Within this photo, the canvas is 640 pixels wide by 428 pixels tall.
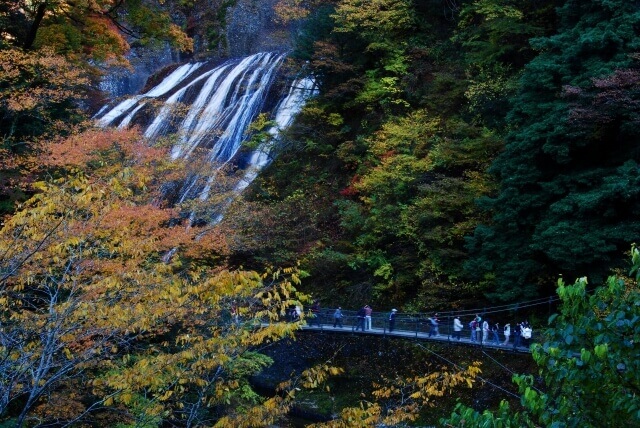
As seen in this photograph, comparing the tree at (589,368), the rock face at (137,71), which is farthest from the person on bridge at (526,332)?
the rock face at (137,71)

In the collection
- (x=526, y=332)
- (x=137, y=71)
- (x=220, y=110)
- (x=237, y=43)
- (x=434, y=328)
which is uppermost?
(x=237, y=43)

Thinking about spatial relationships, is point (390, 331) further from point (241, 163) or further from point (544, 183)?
point (241, 163)

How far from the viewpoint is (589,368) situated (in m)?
4.07

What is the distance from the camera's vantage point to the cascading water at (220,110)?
88.2 feet

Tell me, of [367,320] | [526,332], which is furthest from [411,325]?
[526,332]

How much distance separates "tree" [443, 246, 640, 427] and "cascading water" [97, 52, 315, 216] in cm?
1953

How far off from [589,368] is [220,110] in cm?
2818

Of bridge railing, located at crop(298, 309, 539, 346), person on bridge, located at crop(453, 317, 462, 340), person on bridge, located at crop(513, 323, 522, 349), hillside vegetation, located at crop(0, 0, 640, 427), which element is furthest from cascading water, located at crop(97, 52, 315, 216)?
person on bridge, located at crop(513, 323, 522, 349)

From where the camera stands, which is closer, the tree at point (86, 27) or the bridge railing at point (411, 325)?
the bridge railing at point (411, 325)

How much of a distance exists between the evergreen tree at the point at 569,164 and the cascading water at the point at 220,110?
11.7 metres

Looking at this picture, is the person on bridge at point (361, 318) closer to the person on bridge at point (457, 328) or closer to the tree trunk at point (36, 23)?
the person on bridge at point (457, 328)

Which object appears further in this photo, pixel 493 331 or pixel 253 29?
pixel 253 29

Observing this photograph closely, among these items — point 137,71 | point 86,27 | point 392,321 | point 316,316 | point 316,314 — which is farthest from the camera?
point 137,71

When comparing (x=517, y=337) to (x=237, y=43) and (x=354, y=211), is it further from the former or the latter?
(x=237, y=43)
